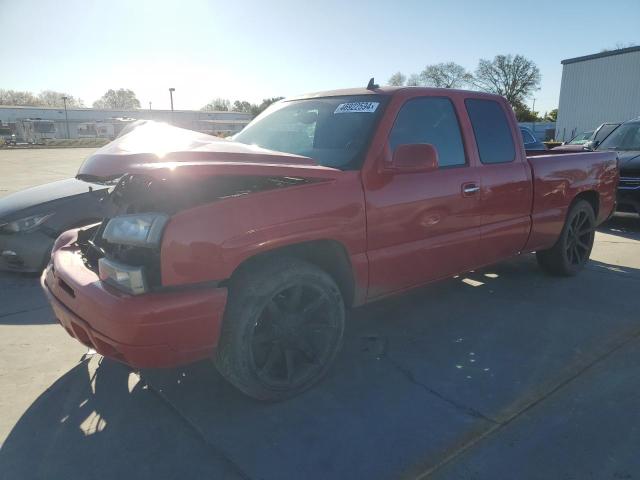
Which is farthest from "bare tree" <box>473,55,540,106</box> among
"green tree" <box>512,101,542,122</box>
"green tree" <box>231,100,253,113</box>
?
"green tree" <box>231,100,253,113</box>

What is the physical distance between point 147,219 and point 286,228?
2.30ft

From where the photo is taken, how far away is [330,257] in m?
2.99

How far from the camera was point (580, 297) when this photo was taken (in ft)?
14.7

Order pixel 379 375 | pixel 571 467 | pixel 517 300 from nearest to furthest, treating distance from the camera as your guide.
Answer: pixel 571 467
pixel 379 375
pixel 517 300

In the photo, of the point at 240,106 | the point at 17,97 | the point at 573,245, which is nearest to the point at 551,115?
the point at 240,106

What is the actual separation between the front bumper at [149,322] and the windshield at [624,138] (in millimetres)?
8845

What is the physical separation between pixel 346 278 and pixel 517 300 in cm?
217

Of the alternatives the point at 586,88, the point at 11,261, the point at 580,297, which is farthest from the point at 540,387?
the point at 586,88

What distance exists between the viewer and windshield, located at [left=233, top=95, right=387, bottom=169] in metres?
3.13

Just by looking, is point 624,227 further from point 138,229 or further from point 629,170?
point 138,229

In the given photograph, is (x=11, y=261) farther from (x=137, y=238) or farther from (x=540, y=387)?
(x=540, y=387)

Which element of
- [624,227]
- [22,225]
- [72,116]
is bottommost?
[624,227]

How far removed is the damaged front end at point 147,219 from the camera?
232 centimetres

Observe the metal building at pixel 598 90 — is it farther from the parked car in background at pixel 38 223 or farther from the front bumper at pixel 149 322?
the front bumper at pixel 149 322
